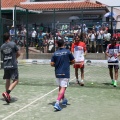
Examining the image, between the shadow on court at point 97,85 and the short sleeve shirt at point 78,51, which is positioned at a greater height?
the short sleeve shirt at point 78,51

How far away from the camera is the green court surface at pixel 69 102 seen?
7723 millimetres

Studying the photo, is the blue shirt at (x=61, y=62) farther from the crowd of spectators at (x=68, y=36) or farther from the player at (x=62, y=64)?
the crowd of spectators at (x=68, y=36)

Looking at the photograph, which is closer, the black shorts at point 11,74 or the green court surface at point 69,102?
the green court surface at point 69,102

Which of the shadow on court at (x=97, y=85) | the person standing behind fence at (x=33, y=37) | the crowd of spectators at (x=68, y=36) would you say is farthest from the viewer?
the person standing behind fence at (x=33, y=37)

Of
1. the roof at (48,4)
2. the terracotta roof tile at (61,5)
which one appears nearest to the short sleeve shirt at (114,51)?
the roof at (48,4)

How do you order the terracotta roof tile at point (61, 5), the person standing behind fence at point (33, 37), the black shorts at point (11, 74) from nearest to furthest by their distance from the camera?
1. the black shorts at point (11, 74)
2. the person standing behind fence at point (33, 37)
3. the terracotta roof tile at point (61, 5)

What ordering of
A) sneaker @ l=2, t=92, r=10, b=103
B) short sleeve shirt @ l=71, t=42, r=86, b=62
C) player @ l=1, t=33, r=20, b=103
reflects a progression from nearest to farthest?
sneaker @ l=2, t=92, r=10, b=103, player @ l=1, t=33, r=20, b=103, short sleeve shirt @ l=71, t=42, r=86, b=62

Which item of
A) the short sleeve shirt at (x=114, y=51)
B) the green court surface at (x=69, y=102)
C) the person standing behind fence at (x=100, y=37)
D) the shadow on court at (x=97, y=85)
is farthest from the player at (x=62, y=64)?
the person standing behind fence at (x=100, y=37)

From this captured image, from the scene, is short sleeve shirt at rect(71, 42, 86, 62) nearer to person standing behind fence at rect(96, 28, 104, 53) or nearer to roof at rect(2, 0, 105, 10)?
person standing behind fence at rect(96, 28, 104, 53)

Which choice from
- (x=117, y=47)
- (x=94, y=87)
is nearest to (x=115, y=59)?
(x=117, y=47)

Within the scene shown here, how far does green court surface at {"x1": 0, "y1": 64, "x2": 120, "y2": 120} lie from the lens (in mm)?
7723

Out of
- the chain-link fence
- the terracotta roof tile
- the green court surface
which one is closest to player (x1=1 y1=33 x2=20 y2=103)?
the green court surface

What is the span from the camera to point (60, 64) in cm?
851

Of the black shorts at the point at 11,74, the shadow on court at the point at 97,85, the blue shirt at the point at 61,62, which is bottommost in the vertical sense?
the shadow on court at the point at 97,85
